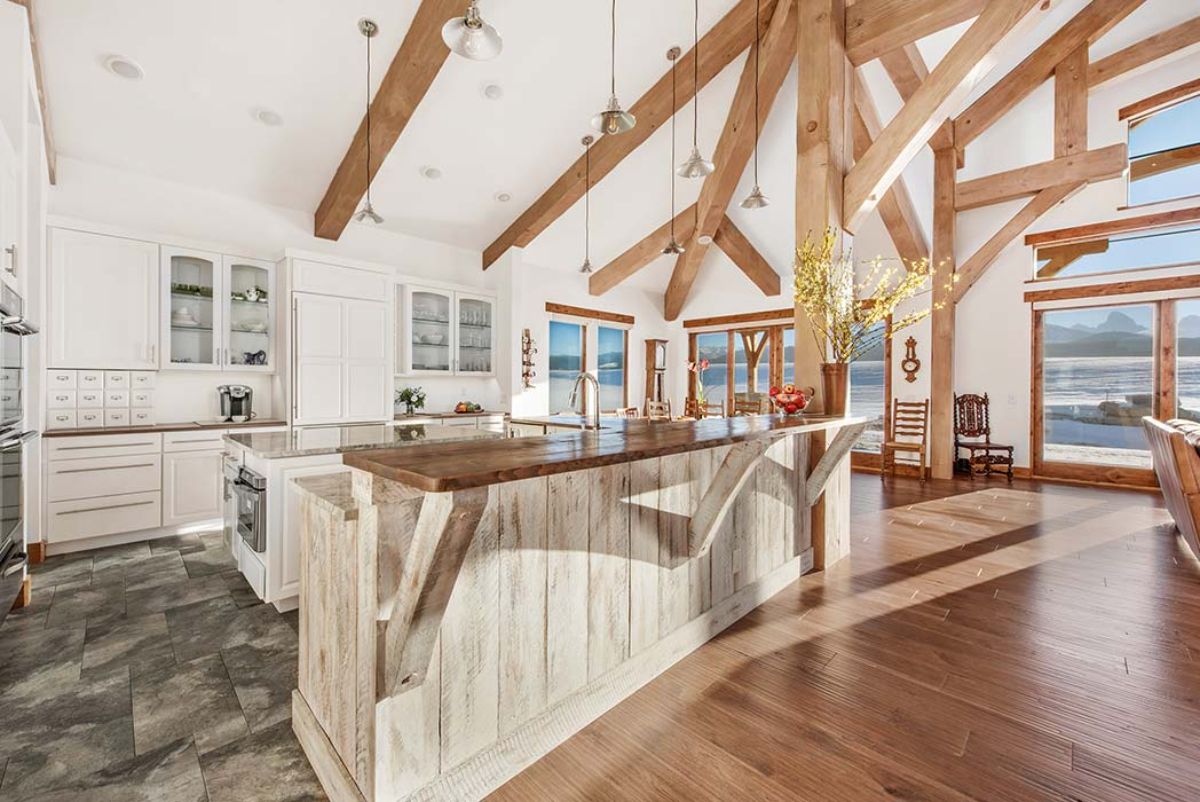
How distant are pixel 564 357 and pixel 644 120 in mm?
3477

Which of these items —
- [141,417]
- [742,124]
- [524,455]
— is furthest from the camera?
[742,124]

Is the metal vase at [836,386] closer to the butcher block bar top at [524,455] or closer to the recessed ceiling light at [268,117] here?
the butcher block bar top at [524,455]

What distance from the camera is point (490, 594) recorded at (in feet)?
5.23

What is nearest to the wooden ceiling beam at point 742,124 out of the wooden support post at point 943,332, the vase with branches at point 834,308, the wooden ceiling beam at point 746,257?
the wooden ceiling beam at point 746,257

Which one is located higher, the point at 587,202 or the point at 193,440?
the point at 587,202

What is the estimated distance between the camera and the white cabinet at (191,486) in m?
4.06

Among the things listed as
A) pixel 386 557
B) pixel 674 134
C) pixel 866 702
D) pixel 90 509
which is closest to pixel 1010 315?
pixel 674 134

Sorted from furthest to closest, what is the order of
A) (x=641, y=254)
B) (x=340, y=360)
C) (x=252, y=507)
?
1. (x=641, y=254)
2. (x=340, y=360)
3. (x=252, y=507)

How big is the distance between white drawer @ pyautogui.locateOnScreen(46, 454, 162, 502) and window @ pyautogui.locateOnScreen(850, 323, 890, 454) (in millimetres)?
7611

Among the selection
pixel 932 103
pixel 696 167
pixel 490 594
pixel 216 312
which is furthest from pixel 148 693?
pixel 932 103

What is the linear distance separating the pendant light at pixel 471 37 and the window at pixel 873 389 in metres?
6.45

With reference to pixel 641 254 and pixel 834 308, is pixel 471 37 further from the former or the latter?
pixel 641 254

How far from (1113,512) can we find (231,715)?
21.7 ft

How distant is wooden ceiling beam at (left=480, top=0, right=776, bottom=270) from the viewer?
4555 mm
